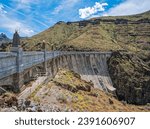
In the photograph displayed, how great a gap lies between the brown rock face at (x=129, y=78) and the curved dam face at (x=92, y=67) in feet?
9.08

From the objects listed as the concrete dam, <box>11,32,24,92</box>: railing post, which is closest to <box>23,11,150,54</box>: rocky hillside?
the concrete dam

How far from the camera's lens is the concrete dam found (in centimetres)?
2336

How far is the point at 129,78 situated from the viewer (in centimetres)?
8969

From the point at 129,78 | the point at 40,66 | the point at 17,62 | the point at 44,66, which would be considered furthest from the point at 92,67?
the point at 17,62

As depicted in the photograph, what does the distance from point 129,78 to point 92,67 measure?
42.1 ft

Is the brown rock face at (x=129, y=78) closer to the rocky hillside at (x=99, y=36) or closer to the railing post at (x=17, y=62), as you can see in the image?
the rocky hillside at (x=99, y=36)

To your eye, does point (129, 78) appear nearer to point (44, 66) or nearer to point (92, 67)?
point (92, 67)

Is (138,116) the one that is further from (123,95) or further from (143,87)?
(143,87)

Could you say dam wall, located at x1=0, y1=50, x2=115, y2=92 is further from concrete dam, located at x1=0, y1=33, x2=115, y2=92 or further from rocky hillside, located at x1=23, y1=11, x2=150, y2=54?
rocky hillside, located at x1=23, y1=11, x2=150, y2=54

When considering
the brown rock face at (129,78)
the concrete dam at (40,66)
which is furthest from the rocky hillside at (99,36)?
the concrete dam at (40,66)

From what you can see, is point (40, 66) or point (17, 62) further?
point (40, 66)

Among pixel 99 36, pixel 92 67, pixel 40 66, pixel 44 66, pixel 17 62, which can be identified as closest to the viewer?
pixel 17 62

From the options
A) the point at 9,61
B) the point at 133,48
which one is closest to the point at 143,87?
the point at 133,48

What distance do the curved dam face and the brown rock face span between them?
277 cm
